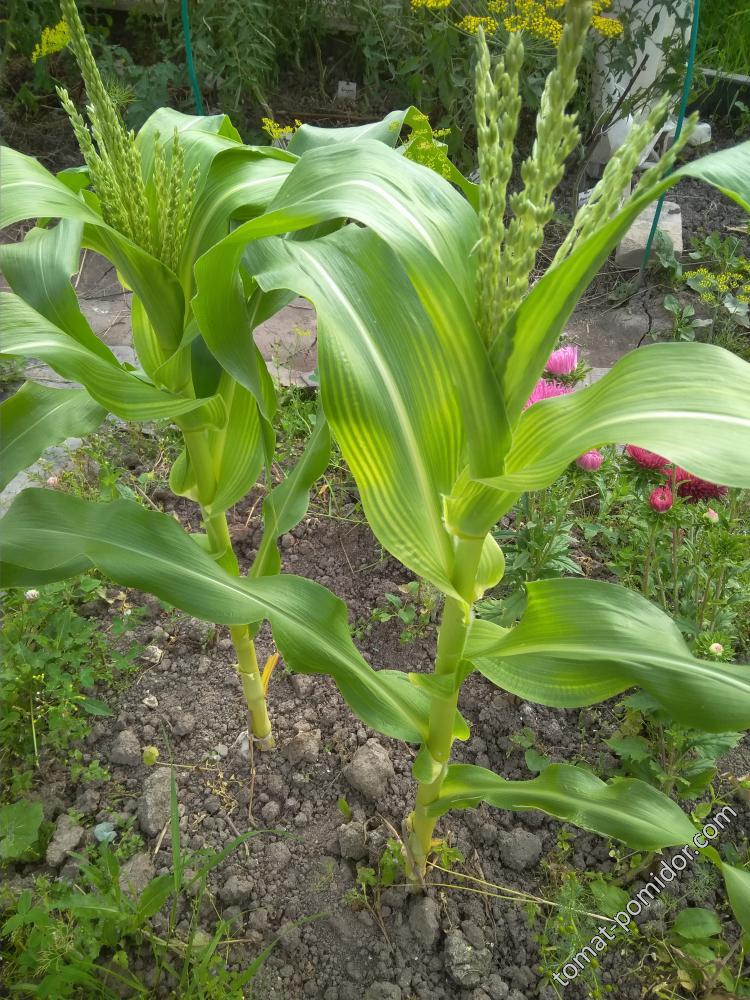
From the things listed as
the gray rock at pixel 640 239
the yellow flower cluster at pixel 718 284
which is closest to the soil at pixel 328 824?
the yellow flower cluster at pixel 718 284

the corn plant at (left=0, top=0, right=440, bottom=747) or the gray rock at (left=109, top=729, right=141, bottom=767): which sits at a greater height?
the corn plant at (left=0, top=0, right=440, bottom=747)

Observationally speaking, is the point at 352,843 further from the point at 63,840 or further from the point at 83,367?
the point at 83,367

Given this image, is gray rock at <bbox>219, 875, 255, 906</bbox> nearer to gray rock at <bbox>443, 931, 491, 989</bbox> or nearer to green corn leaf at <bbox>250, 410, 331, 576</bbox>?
gray rock at <bbox>443, 931, 491, 989</bbox>

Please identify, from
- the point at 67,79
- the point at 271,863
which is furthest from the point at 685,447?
the point at 67,79

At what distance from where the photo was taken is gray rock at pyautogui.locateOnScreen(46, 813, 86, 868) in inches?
50.4

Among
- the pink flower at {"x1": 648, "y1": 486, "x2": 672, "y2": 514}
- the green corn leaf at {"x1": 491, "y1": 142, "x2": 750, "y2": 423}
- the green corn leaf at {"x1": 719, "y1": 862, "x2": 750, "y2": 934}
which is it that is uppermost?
the green corn leaf at {"x1": 491, "y1": 142, "x2": 750, "y2": 423}

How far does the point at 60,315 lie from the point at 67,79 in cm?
346

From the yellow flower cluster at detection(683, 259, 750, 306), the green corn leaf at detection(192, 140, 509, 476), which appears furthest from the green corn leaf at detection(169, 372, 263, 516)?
the yellow flower cluster at detection(683, 259, 750, 306)

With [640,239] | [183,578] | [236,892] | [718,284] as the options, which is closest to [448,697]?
[183,578]

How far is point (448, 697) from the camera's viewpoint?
96 centimetres

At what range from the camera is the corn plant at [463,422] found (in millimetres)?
628

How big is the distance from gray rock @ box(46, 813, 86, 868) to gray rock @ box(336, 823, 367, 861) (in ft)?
1.59

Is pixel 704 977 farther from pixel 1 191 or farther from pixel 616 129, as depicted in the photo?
pixel 616 129

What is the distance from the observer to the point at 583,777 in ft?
3.48
